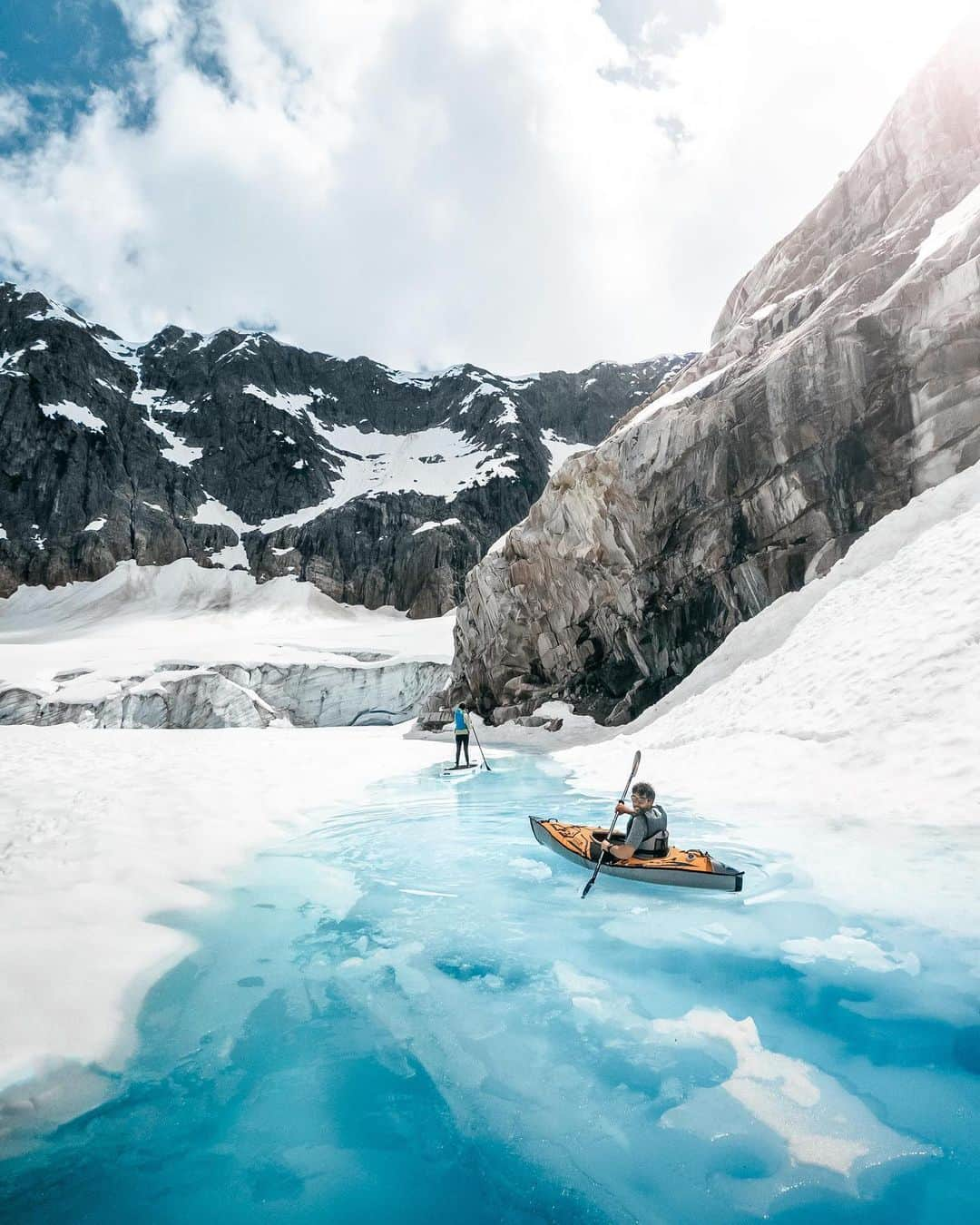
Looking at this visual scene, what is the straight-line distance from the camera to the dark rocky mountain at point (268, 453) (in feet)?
313

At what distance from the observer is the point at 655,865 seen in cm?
666

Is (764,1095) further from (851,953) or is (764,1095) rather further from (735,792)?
(735,792)

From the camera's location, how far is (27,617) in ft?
274

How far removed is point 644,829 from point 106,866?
5.94 m

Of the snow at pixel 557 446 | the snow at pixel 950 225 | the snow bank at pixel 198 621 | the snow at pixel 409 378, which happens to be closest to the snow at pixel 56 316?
the snow bank at pixel 198 621

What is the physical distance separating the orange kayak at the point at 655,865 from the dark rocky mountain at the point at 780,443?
1557 cm

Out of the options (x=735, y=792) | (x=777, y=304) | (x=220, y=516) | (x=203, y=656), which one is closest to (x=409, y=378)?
(x=220, y=516)

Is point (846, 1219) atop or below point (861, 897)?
below

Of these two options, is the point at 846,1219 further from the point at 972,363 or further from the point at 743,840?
the point at 972,363

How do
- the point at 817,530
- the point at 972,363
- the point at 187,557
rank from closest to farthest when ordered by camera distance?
the point at 972,363 < the point at 817,530 < the point at 187,557

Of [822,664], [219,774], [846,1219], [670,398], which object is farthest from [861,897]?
[670,398]

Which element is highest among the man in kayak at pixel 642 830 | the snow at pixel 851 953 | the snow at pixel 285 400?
the snow at pixel 285 400

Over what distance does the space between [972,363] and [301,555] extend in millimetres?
92446

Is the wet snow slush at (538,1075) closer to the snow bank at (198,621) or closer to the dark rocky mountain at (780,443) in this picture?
the dark rocky mountain at (780,443)
